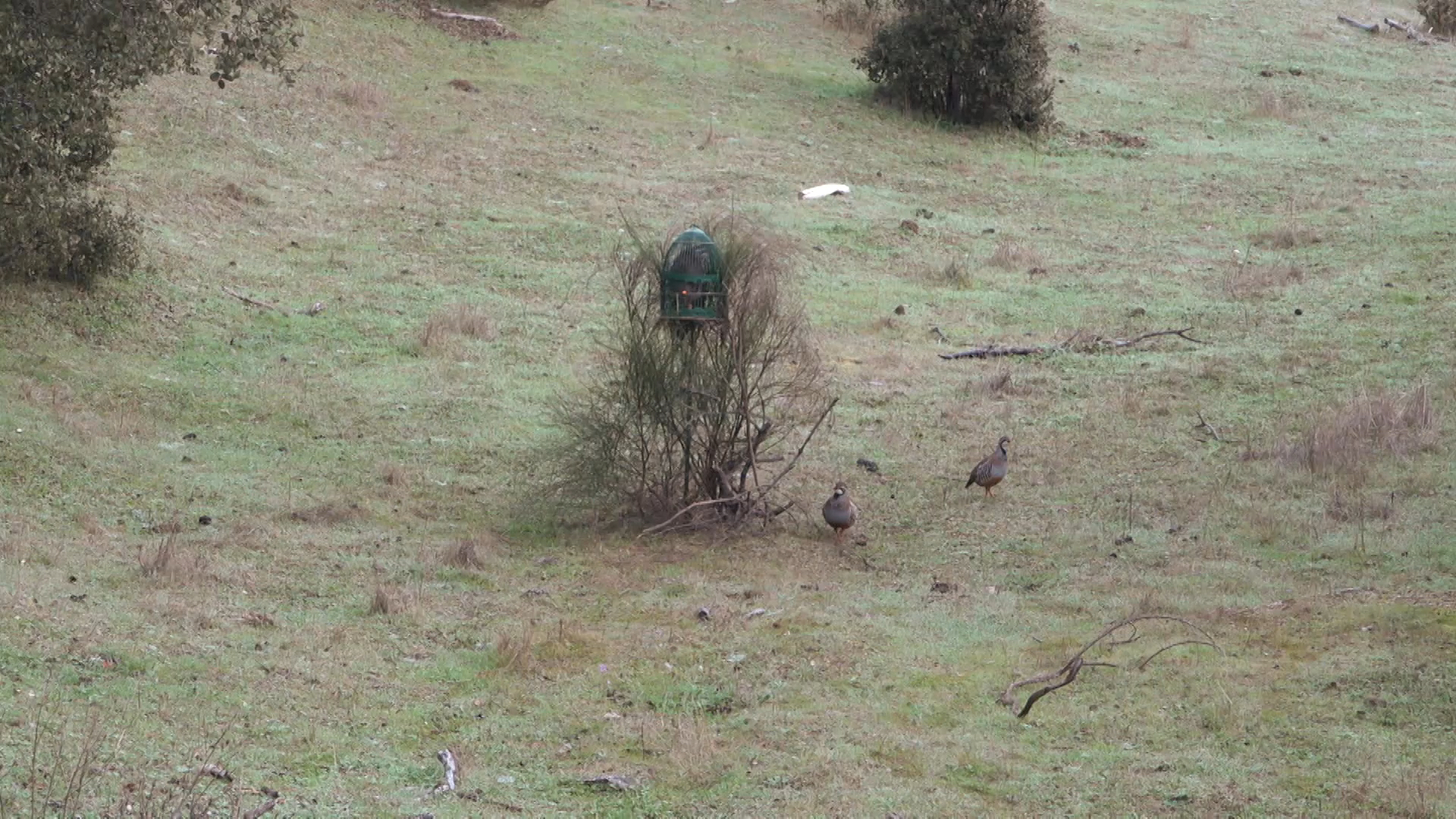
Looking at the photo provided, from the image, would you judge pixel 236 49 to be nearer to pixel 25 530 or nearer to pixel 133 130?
pixel 25 530

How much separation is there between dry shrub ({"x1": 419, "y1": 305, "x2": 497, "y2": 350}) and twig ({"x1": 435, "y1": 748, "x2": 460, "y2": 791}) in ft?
25.8

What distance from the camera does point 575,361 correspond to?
1460 centimetres

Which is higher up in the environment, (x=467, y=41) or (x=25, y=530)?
(x=467, y=41)

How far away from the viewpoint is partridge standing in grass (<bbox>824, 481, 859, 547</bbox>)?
1081 centimetres

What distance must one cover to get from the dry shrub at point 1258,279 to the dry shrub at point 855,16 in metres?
10.6

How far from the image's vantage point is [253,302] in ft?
49.1

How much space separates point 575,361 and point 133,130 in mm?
6486

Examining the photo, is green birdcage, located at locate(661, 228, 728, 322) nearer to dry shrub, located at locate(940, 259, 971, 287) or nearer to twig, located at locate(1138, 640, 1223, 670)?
twig, located at locate(1138, 640, 1223, 670)

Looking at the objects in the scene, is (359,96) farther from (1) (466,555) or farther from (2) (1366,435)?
(2) (1366,435)

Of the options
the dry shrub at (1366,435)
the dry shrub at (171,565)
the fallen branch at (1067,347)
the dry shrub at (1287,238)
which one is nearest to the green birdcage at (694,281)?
the dry shrub at (171,565)

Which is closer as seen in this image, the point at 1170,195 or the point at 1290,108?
the point at 1170,195

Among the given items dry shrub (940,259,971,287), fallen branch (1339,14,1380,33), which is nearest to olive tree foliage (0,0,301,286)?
dry shrub (940,259,971,287)

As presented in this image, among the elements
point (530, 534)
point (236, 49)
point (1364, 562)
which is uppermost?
point (236, 49)

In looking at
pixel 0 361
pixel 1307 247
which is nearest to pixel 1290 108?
pixel 1307 247
